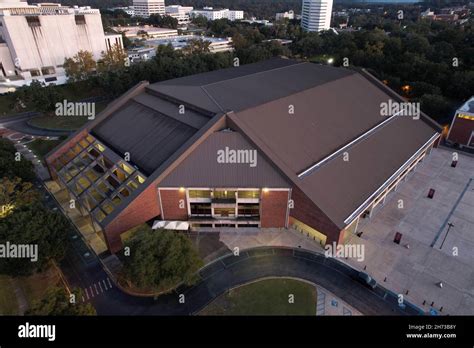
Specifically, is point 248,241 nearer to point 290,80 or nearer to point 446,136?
point 290,80

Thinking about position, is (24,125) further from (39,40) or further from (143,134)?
(143,134)

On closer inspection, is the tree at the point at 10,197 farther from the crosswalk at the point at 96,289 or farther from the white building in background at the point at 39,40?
the white building in background at the point at 39,40

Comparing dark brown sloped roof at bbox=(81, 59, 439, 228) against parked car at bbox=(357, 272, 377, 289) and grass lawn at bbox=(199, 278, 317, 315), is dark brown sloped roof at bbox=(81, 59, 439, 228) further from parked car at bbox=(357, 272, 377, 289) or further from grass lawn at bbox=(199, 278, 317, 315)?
grass lawn at bbox=(199, 278, 317, 315)

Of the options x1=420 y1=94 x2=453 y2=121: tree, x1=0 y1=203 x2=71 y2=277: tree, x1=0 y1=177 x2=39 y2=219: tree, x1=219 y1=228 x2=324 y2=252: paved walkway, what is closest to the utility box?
x1=219 y1=228 x2=324 y2=252: paved walkway

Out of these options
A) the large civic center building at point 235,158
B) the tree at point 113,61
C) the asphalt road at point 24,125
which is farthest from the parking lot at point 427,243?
the tree at point 113,61

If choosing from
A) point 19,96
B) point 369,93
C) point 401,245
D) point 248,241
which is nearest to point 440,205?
point 401,245

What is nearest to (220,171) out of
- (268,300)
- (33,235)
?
(268,300)
